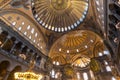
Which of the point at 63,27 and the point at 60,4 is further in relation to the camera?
the point at 63,27

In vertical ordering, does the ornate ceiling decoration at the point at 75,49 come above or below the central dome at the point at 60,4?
below

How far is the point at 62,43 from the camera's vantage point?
29.6 meters

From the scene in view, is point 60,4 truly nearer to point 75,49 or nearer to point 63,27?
point 63,27

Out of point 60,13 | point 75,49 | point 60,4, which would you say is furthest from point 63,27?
point 75,49

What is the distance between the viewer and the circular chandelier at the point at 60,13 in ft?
79.2

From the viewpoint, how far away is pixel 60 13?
26.1m

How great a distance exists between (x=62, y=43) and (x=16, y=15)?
42.1 feet

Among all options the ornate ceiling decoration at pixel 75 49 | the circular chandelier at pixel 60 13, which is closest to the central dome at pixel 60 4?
the circular chandelier at pixel 60 13

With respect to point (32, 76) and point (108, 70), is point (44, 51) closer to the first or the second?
point (108, 70)

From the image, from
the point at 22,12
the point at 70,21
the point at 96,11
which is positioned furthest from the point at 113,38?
the point at 22,12

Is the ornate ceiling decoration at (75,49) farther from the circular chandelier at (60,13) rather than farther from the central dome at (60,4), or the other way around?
the central dome at (60,4)

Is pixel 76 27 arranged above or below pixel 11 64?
above

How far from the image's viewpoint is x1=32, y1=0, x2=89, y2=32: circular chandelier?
24125 millimetres

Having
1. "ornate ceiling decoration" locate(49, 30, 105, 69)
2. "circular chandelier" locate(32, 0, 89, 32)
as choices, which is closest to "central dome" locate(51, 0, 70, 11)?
"circular chandelier" locate(32, 0, 89, 32)
